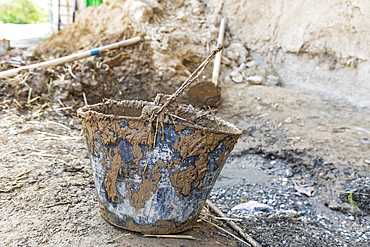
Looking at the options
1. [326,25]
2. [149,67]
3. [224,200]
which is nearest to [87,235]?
[224,200]

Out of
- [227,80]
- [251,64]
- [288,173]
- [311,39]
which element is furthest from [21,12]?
[288,173]

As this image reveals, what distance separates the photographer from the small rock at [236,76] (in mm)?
6102

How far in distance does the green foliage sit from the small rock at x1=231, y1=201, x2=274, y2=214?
19.4 metres

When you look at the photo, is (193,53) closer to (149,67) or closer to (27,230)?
(149,67)

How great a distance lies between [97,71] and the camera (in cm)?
524

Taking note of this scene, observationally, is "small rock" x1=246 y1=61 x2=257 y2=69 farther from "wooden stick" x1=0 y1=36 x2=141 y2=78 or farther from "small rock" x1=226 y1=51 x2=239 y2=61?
"wooden stick" x1=0 y1=36 x2=141 y2=78

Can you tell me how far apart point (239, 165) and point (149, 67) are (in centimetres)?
301

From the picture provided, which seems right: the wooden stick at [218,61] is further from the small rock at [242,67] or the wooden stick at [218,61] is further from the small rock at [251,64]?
the small rock at [251,64]

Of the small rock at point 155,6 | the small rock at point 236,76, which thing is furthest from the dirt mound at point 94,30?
the small rock at point 236,76

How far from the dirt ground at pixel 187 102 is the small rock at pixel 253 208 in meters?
0.10

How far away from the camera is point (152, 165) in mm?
1623

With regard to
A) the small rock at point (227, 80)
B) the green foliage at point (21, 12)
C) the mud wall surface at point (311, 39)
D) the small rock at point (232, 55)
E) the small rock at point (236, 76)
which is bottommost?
the green foliage at point (21, 12)

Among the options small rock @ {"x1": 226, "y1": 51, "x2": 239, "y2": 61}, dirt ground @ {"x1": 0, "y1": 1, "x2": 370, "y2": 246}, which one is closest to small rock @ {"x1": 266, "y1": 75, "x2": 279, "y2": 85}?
dirt ground @ {"x1": 0, "y1": 1, "x2": 370, "y2": 246}

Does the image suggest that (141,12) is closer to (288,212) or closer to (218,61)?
(218,61)
